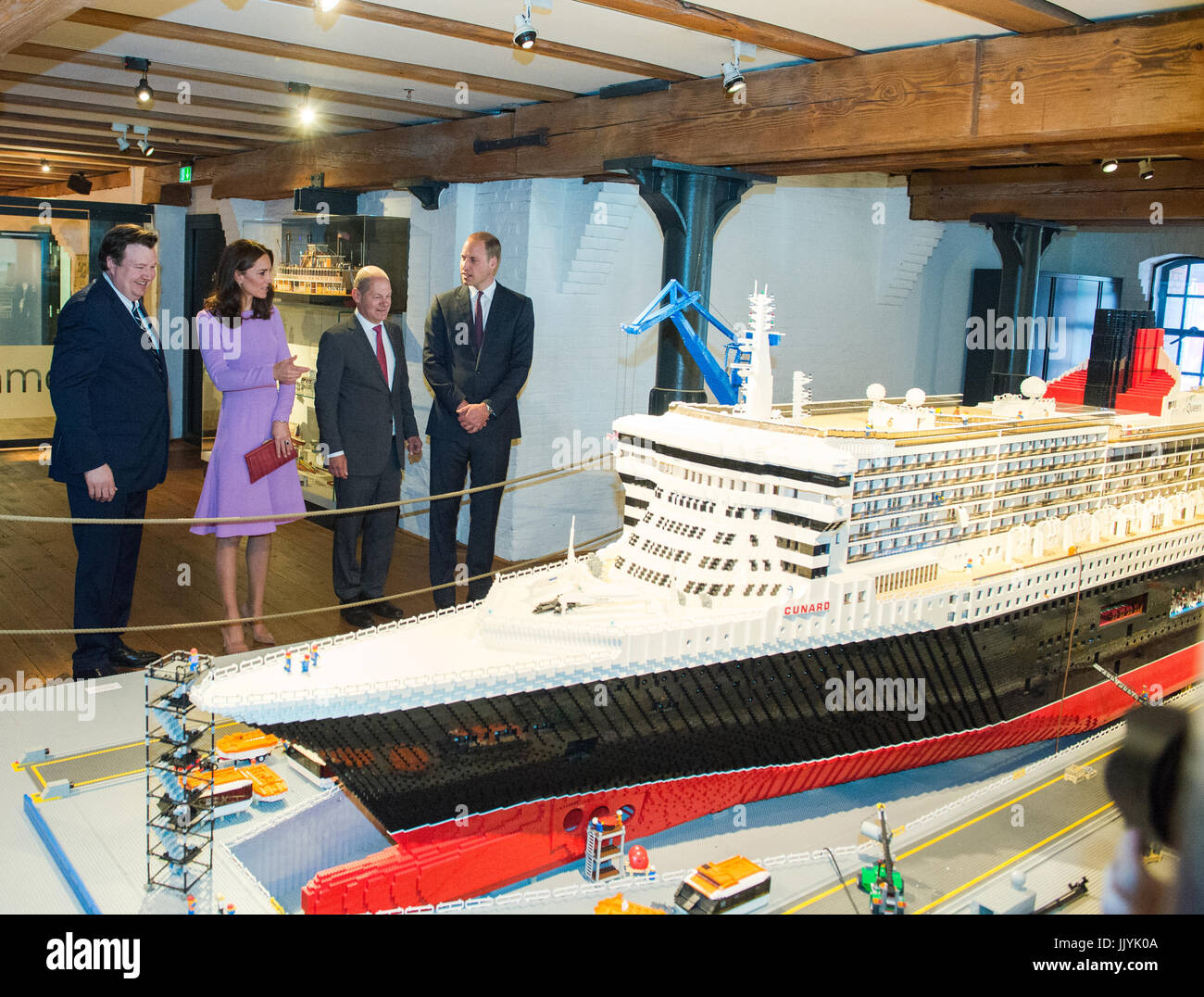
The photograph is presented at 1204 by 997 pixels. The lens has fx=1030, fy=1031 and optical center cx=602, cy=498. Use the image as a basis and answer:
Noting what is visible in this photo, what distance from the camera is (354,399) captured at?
699cm

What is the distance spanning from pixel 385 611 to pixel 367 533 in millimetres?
561

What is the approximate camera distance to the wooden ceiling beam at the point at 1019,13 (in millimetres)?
4422

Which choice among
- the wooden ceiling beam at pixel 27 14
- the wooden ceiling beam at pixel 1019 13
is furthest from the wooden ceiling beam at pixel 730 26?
the wooden ceiling beam at pixel 27 14

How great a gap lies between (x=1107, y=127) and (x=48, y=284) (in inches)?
462

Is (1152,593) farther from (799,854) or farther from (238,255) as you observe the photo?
(238,255)

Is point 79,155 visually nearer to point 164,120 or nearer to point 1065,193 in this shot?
point 164,120

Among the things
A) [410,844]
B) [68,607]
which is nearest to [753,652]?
[410,844]

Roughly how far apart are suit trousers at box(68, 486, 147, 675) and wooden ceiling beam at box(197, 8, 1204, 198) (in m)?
3.90

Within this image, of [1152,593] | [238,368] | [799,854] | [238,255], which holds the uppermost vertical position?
[238,255]

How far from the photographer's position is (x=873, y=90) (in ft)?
18.1

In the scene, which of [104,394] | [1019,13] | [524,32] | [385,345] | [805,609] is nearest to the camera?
[1019,13]

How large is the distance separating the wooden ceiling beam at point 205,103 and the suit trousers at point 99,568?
→ 3423mm

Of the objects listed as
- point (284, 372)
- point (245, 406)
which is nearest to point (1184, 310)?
point (284, 372)
